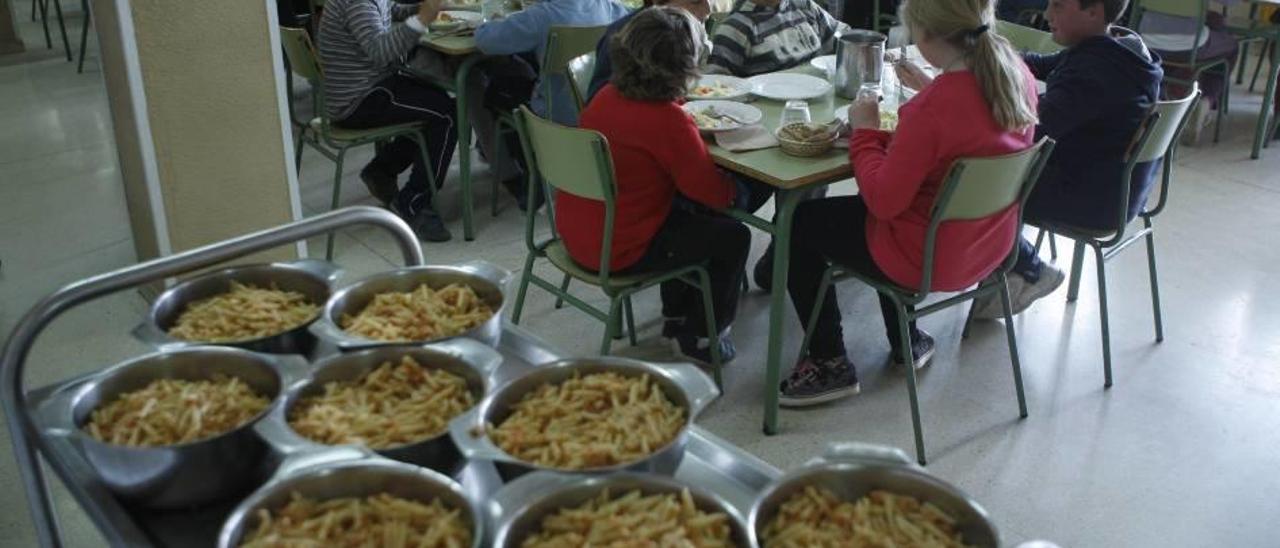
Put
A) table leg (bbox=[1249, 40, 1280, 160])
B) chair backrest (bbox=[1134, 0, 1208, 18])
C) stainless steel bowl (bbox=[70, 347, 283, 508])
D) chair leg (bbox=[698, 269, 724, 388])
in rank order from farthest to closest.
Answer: table leg (bbox=[1249, 40, 1280, 160])
chair backrest (bbox=[1134, 0, 1208, 18])
chair leg (bbox=[698, 269, 724, 388])
stainless steel bowl (bbox=[70, 347, 283, 508])

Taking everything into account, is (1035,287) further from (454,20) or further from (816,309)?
(454,20)

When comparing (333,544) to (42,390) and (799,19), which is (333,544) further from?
(799,19)

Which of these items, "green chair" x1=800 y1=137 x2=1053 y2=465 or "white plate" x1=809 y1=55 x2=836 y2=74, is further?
"white plate" x1=809 y1=55 x2=836 y2=74

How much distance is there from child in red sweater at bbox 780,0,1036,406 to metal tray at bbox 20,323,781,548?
49.3 inches

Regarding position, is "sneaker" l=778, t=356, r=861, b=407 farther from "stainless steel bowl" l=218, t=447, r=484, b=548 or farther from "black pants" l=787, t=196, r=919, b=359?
"stainless steel bowl" l=218, t=447, r=484, b=548

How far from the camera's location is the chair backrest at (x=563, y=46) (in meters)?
3.67

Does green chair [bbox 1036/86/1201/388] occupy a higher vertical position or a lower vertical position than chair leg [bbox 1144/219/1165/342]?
higher

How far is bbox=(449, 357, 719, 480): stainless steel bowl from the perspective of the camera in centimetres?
122

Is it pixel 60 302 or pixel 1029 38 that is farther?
pixel 1029 38

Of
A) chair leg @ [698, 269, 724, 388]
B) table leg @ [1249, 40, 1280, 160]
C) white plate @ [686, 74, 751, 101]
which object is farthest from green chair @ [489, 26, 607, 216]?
table leg @ [1249, 40, 1280, 160]

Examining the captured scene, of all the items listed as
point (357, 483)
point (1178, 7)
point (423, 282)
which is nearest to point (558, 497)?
A: point (357, 483)

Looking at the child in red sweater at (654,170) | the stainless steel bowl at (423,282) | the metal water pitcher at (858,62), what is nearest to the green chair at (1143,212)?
the metal water pitcher at (858,62)

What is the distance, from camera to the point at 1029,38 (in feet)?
12.2

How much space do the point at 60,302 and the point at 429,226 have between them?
2.68m
